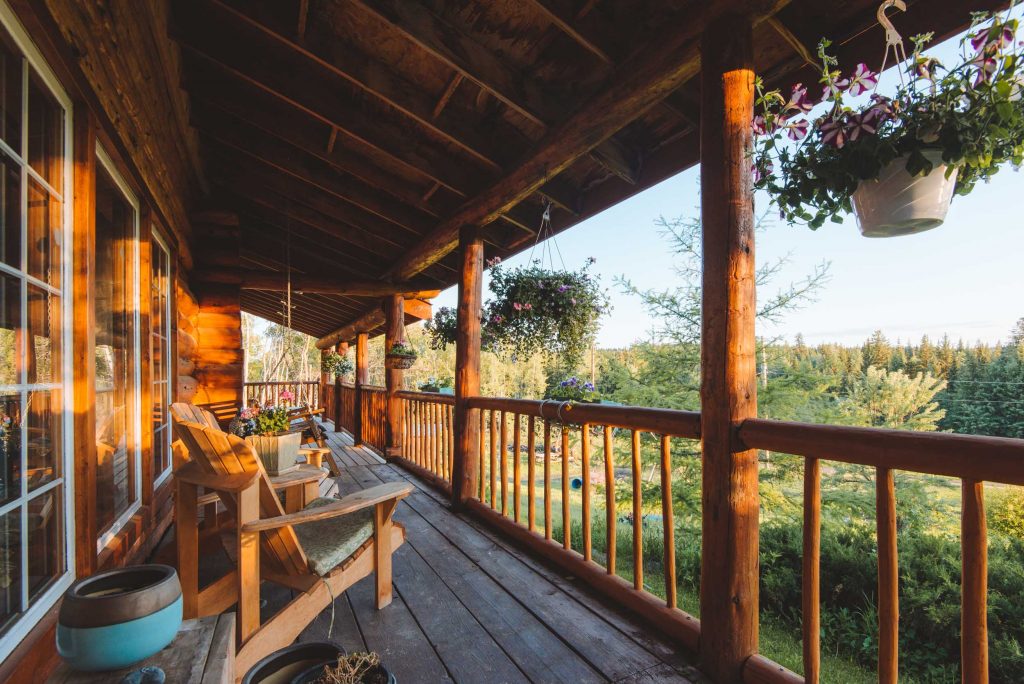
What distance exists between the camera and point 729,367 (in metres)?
1.71

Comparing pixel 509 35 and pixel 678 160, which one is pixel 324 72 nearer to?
pixel 509 35

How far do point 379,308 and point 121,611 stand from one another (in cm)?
631

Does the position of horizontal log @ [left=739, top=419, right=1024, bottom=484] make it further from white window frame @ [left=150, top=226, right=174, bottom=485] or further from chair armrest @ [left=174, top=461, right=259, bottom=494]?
white window frame @ [left=150, top=226, right=174, bottom=485]

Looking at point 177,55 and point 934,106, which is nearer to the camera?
point 934,106

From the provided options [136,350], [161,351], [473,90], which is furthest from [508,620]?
[161,351]

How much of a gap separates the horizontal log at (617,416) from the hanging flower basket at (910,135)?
35.4 inches

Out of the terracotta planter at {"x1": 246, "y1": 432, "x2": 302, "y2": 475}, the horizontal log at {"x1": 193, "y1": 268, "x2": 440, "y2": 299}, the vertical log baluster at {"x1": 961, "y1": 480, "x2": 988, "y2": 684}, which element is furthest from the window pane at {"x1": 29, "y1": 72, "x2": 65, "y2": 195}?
the horizontal log at {"x1": 193, "y1": 268, "x2": 440, "y2": 299}

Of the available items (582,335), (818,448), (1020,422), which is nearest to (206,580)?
(582,335)

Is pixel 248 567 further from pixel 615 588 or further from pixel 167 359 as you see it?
pixel 167 359

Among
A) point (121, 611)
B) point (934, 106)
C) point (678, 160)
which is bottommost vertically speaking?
point (121, 611)

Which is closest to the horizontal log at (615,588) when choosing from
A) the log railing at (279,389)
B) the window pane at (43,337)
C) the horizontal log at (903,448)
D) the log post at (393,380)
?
the horizontal log at (903,448)

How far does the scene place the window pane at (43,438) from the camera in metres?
1.37

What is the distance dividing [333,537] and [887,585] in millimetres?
1862

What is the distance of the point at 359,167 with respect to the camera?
4.11 m
